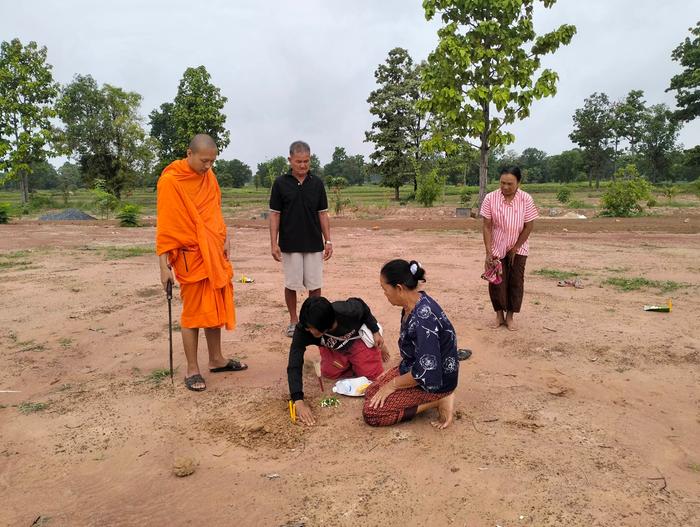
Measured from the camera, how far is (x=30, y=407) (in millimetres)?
3549

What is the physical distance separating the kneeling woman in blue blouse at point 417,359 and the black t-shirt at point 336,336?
50cm

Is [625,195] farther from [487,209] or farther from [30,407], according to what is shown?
[30,407]

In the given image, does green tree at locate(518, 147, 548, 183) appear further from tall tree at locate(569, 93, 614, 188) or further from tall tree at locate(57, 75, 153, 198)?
tall tree at locate(57, 75, 153, 198)

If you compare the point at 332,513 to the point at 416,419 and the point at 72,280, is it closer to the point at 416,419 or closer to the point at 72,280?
the point at 416,419

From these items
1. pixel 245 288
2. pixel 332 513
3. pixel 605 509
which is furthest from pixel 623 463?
pixel 245 288

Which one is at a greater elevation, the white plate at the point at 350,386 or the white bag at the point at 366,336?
the white bag at the point at 366,336

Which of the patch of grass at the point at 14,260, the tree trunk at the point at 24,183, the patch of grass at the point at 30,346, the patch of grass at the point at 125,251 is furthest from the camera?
the tree trunk at the point at 24,183

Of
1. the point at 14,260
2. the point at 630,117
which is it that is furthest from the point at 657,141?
the point at 14,260

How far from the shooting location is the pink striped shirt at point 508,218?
5.00 meters

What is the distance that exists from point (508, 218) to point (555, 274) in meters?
2.96

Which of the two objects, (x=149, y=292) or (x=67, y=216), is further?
(x=67, y=216)

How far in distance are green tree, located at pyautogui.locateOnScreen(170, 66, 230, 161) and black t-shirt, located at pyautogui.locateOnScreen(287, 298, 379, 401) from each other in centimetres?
2998

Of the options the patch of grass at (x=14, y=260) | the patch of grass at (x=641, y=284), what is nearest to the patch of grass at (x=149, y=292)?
the patch of grass at (x=14, y=260)

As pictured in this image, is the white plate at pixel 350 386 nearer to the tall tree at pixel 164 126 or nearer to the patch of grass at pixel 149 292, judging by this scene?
the patch of grass at pixel 149 292
